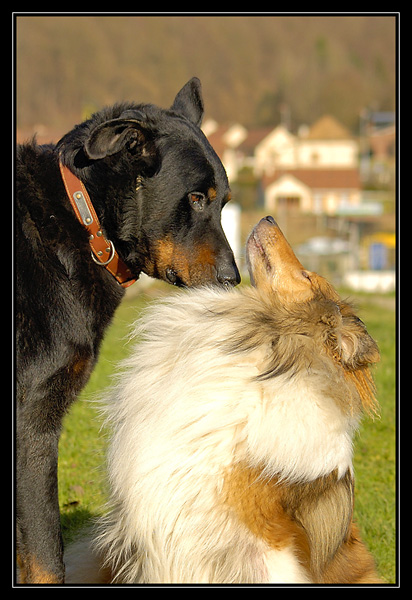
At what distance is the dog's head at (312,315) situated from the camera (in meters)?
3.49

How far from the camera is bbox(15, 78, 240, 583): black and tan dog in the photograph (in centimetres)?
321

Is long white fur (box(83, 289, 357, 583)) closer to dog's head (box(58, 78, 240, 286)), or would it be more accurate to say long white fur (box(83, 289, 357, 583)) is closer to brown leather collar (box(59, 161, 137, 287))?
dog's head (box(58, 78, 240, 286))

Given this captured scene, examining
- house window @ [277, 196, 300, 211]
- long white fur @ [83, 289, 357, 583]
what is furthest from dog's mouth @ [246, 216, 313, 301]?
Result: house window @ [277, 196, 300, 211]

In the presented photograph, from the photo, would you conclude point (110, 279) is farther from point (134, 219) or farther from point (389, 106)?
point (389, 106)

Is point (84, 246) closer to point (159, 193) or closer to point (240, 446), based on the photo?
point (159, 193)

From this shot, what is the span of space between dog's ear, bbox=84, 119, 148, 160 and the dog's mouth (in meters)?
0.96

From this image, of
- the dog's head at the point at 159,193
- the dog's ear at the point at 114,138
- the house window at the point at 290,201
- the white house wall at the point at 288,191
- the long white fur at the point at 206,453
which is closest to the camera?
the long white fur at the point at 206,453

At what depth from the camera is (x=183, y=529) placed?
3168 mm

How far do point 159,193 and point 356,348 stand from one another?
1.39m

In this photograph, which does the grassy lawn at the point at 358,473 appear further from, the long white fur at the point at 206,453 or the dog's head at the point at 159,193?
the dog's head at the point at 159,193

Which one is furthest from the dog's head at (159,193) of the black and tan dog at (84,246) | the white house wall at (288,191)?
the white house wall at (288,191)

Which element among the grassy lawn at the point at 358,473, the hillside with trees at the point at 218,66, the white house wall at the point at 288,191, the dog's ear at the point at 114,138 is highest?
the hillside with trees at the point at 218,66

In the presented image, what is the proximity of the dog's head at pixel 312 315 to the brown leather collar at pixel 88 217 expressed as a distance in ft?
2.97

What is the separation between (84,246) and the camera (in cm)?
346
